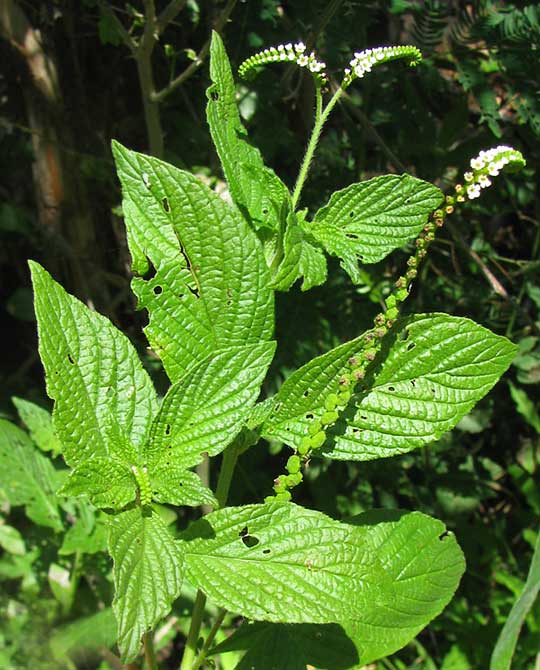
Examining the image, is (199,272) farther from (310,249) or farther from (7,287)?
(7,287)

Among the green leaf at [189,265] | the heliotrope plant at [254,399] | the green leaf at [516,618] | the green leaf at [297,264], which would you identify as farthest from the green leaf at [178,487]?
the green leaf at [516,618]

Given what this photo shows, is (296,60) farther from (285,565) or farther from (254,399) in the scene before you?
(285,565)

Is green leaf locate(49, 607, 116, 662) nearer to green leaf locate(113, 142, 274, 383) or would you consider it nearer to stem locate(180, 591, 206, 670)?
stem locate(180, 591, 206, 670)

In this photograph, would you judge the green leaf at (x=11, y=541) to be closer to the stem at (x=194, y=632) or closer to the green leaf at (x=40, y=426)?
the green leaf at (x=40, y=426)

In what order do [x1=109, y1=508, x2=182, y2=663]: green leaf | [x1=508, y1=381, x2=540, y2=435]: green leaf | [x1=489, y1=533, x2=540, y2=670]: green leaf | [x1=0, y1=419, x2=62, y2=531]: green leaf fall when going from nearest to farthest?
[x1=109, y1=508, x2=182, y2=663]: green leaf → [x1=489, y1=533, x2=540, y2=670]: green leaf → [x1=0, y1=419, x2=62, y2=531]: green leaf → [x1=508, y1=381, x2=540, y2=435]: green leaf

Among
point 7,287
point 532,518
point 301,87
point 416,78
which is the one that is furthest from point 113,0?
point 532,518

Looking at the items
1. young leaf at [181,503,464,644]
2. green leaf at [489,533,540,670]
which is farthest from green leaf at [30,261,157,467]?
green leaf at [489,533,540,670]

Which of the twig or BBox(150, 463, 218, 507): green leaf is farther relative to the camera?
the twig
